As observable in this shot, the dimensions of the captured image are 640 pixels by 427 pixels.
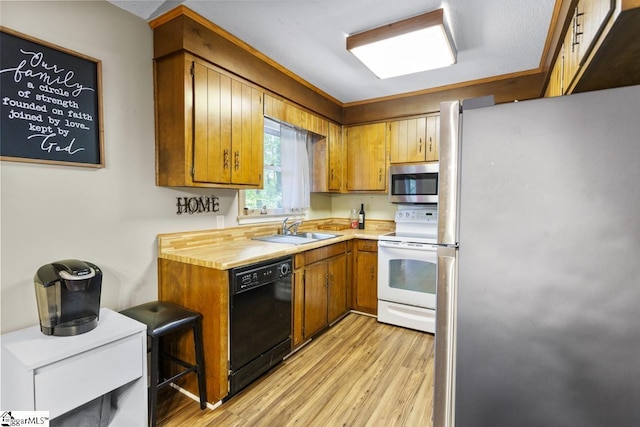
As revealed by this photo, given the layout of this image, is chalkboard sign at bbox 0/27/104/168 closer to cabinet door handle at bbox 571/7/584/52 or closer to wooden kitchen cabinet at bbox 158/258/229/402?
wooden kitchen cabinet at bbox 158/258/229/402

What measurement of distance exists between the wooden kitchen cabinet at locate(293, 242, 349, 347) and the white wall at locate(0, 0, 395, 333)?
0.94 m

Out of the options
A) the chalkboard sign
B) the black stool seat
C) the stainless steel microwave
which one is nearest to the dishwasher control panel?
the black stool seat

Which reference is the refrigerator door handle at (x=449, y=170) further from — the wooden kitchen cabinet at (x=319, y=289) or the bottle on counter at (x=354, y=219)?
the bottle on counter at (x=354, y=219)

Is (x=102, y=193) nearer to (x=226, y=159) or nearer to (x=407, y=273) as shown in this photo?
(x=226, y=159)

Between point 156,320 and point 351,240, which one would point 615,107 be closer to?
point 156,320

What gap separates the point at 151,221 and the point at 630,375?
7.75 ft

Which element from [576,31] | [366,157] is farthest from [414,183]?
[576,31]

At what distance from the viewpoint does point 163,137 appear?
2.08 metres

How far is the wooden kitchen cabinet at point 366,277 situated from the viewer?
3320 mm

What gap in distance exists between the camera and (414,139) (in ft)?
11.2

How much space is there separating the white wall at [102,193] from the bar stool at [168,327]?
214mm

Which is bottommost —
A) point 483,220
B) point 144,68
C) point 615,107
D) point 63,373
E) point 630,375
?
point 63,373

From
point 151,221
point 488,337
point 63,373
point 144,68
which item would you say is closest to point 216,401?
point 63,373

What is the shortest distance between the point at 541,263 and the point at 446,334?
393mm
